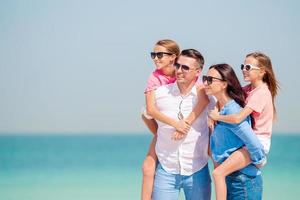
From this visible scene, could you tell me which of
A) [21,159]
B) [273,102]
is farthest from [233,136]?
[21,159]

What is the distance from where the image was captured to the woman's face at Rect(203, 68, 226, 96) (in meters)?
3.72

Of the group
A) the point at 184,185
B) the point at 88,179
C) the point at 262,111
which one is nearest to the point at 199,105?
the point at 262,111

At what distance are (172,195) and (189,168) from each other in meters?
0.19

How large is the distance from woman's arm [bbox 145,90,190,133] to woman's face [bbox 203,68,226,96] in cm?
26

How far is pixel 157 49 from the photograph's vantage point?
13.7 feet

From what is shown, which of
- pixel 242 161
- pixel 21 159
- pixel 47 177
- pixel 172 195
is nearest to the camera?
pixel 242 161

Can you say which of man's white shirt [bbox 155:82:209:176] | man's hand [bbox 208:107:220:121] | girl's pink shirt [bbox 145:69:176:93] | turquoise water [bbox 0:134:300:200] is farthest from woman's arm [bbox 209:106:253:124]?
turquoise water [bbox 0:134:300:200]

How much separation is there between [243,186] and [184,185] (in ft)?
1.32

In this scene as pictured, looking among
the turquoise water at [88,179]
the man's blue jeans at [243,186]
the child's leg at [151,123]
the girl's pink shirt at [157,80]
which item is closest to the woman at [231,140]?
the man's blue jeans at [243,186]

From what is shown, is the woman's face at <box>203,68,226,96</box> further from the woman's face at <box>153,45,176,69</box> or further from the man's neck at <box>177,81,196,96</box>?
the woman's face at <box>153,45,176,69</box>

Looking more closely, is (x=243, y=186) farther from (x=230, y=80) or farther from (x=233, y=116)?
(x=230, y=80)

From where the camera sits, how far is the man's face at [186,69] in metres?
3.85

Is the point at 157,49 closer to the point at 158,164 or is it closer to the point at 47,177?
the point at 158,164

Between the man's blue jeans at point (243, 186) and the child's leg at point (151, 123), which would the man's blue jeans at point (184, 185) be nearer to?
the man's blue jeans at point (243, 186)
